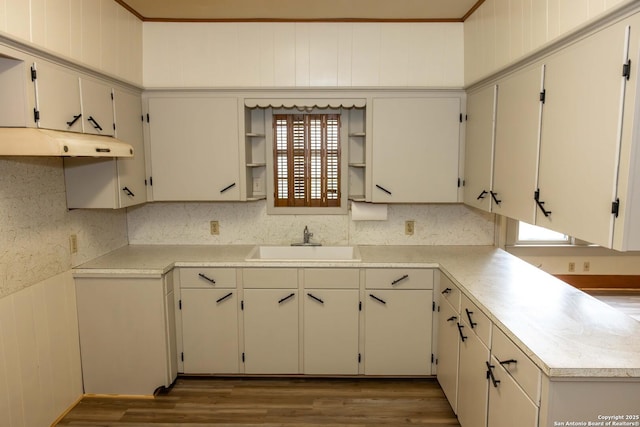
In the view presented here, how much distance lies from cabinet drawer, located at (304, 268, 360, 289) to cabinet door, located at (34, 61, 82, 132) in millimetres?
1625

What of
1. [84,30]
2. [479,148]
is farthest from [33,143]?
[479,148]

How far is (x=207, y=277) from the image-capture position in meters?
2.81

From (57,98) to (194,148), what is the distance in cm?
100

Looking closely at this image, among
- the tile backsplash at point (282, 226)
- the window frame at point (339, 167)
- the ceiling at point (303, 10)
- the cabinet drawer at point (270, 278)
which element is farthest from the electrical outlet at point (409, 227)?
the ceiling at point (303, 10)

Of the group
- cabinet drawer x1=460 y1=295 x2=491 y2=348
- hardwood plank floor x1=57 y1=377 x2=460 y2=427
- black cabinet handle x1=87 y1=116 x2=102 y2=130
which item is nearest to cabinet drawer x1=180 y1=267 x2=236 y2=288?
hardwood plank floor x1=57 y1=377 x2=460 y2=427

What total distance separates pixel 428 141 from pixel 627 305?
1.70 meters

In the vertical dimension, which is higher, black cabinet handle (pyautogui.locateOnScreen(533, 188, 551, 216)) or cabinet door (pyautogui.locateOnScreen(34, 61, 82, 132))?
cabinet door (pyautogui.locateOnScreen(34, 61, 82, 132))

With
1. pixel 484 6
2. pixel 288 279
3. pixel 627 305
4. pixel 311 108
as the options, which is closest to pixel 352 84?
pixel 311 108

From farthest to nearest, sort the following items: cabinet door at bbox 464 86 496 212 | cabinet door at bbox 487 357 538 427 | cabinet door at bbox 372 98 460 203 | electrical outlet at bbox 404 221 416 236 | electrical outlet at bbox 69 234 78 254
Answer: electrical outlet at bbox 404 221 416 236 → cabinet door at bbox 372 98 460 203 → electrical outlet at bbox 69 234 78 254 → cabinet door at bbox 464 86 496 212 → cabinet door at bbox 487 357 538 427

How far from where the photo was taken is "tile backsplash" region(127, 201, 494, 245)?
331cm

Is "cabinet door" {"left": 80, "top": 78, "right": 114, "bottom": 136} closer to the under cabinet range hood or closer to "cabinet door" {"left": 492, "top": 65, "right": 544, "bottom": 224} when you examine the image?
the under cabinet range hood

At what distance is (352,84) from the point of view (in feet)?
9.68

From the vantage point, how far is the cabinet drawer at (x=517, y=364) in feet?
4.68

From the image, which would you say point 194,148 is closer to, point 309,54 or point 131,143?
point 131,143
